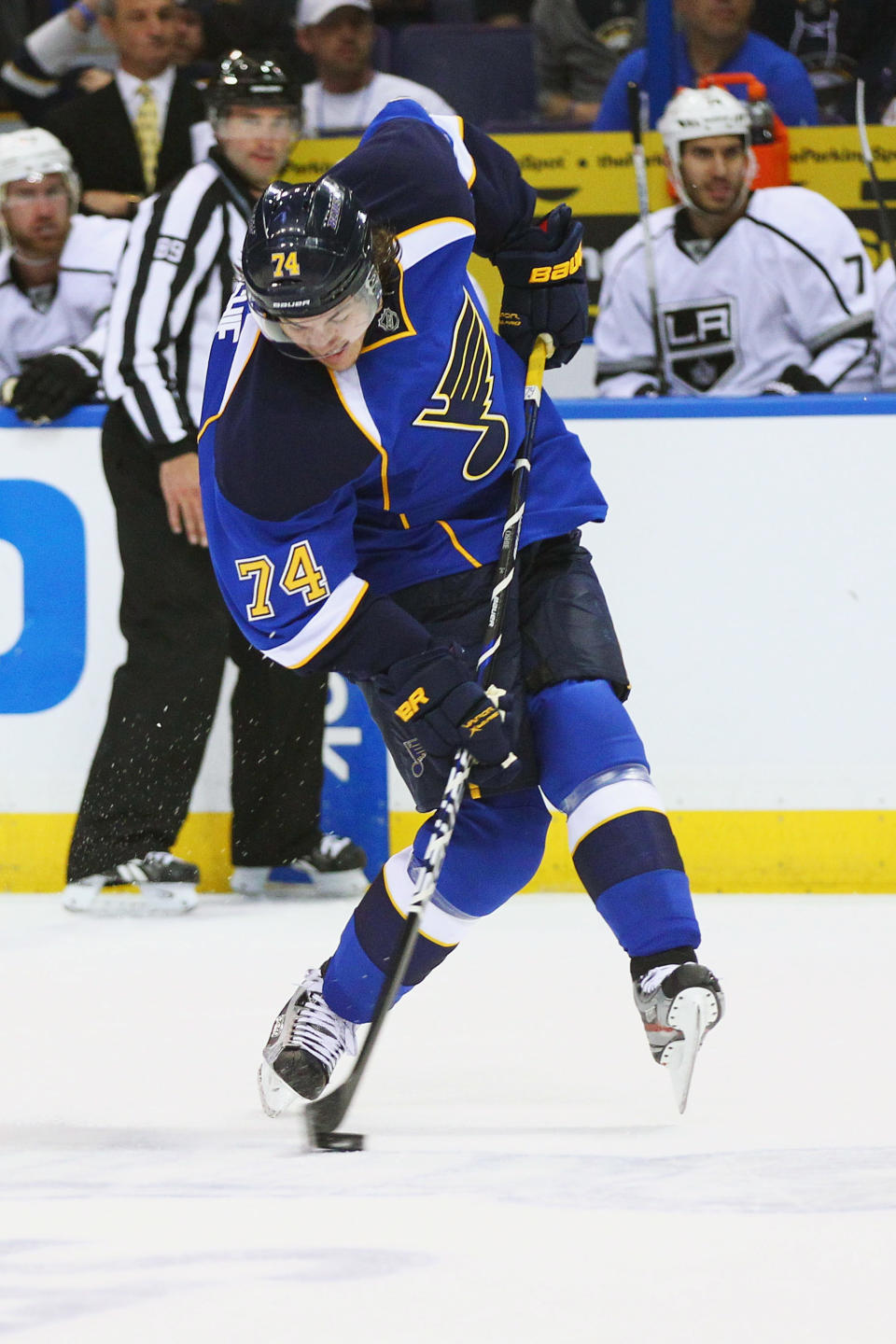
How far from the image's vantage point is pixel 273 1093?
230 cm

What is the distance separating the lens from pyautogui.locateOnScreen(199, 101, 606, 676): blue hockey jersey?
203 centimetres

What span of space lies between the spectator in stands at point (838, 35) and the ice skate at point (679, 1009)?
3.54 metres

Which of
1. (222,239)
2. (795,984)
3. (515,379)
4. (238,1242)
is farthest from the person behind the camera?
(222,239)

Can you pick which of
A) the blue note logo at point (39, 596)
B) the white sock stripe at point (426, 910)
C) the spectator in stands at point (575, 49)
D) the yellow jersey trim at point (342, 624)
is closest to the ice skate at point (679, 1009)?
the white sock stripe at point (426, 910)

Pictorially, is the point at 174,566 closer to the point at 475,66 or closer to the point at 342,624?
the point at 342,624

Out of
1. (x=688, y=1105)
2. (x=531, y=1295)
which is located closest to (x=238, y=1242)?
(x=531, y=1295)

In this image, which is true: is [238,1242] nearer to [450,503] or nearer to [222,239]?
[450,503]

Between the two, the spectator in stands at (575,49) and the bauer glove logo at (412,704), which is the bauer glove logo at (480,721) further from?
the spectator in stands at (575,49)

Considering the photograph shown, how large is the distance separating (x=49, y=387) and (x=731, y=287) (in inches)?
58.2

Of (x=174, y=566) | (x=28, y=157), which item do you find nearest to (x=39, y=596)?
(x=174, y=566)

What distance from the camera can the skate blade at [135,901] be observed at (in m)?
3.62

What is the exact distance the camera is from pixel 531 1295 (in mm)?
1546

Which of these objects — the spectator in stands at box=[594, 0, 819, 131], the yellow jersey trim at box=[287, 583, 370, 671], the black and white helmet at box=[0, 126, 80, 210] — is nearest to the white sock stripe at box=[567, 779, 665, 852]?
the yellow jersey trim at box=[287, 583, 370, 671]

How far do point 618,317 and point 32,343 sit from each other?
1.30m
